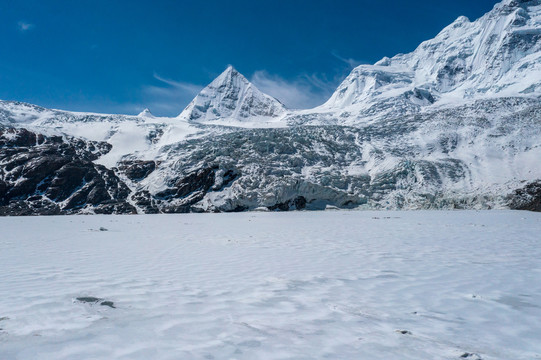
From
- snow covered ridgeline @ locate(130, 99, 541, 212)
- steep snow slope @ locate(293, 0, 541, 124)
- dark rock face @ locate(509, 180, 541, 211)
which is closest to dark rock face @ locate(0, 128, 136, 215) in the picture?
snow covered ridgeline @ locate(130, 99, 541, 212)

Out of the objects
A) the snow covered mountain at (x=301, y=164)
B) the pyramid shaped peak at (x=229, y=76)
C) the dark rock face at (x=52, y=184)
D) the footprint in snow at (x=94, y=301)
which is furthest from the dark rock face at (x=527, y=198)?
the pyramid shaped peak at (x=229, y=76)

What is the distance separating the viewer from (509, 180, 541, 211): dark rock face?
1389 inches

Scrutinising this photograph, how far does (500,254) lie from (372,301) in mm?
6014

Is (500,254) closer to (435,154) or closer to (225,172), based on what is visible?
(225,172)

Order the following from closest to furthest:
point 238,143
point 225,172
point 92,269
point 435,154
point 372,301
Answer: point 372,301
point 92,269
point 225,172
point 435,154
point 238,143

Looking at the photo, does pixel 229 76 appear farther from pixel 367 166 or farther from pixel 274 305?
pixel 274 305

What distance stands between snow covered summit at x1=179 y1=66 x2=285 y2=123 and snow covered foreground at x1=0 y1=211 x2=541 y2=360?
150 meters

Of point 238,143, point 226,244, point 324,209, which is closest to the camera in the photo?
point 226,244

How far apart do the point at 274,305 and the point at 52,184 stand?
59.8 meters

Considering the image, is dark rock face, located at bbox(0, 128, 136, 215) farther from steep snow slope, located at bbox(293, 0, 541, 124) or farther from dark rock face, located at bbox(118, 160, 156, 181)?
steep snow slope, located at bbox(293, 0, 541, 124)

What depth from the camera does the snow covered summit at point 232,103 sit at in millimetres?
162125

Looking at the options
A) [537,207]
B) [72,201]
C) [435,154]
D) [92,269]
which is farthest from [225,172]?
[92,269]

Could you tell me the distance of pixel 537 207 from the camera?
113 feet

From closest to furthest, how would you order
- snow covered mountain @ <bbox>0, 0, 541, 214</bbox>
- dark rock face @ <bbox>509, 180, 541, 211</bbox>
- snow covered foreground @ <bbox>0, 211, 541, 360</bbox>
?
snow covered foreground @ <bbox>0, 211, 541, 360</bbox>
dark rock face @ <bbox>509, 180, 541, 211</bbox>
snow covered mountain @ <bbox>0, 0, 541, 214</bbox>
